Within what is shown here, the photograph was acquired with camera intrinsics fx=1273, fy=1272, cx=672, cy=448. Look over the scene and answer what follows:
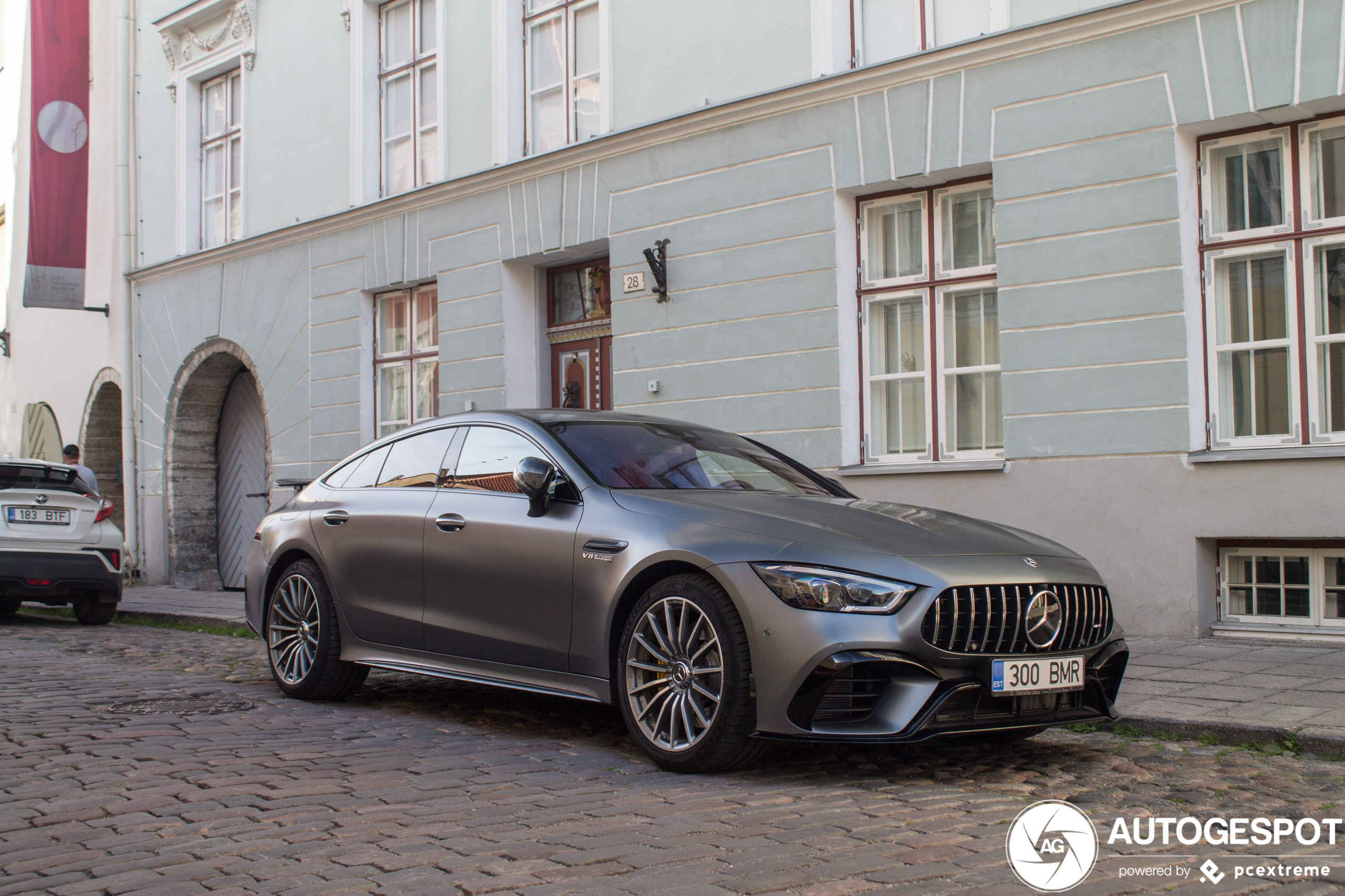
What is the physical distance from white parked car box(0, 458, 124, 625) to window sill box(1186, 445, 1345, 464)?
10.00m

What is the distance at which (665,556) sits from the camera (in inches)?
195

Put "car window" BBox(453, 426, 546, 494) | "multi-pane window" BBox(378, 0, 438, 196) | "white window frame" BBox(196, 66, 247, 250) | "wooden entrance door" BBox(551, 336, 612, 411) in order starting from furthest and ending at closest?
"white window frame" BBox(196, 66, 247, 250) < "multi-pane window" BBox(378, 0, 438, 196) < "wooden entrance door" BBox(551, 336, 612, 411) < "car window" BBox(453, 426, 546, 494)

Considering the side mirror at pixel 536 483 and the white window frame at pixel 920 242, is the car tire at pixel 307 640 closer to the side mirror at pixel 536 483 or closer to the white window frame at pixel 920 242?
the side mirror at pixel 536 483

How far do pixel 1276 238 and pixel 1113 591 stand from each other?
264 centimetres

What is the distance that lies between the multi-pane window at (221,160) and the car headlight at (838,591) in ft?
48.4

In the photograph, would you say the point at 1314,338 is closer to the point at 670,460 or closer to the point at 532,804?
the point at 670,460

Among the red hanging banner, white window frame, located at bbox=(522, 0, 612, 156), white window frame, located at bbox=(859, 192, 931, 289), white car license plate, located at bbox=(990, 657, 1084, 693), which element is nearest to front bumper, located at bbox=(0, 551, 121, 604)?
white window frame, located at bbox=(522, 0, 612, 156)

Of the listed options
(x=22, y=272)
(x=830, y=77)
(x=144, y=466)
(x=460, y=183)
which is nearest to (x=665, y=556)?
(x=830, y=77)

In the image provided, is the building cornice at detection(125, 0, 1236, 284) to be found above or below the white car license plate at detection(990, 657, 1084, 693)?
above

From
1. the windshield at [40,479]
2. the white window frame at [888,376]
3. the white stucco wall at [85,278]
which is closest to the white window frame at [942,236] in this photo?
the white window frame at [888,376]

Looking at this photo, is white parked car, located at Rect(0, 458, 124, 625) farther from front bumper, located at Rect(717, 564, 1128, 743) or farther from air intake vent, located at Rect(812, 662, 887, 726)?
air intake vent, located at Rect(812, 662, 887, 726)

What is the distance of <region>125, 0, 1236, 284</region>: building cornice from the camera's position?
29.6ft

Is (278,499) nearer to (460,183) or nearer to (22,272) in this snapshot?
(460,183)

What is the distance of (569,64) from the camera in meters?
13.3
